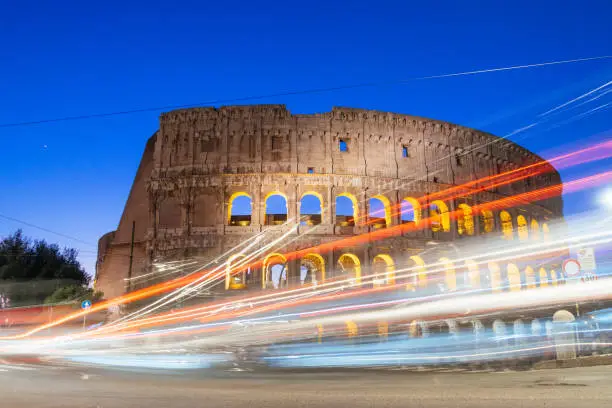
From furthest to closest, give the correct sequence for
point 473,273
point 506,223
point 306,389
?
point 506,223 → point 473,273 → point 306,389

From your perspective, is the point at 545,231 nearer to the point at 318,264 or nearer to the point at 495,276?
the point at 495,276

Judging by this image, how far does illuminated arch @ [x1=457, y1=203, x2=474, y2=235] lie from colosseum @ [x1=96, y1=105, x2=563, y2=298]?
0.09 m

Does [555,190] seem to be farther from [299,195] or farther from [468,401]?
[468,401]

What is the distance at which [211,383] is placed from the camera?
724 cm

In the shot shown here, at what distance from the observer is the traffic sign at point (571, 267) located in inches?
337

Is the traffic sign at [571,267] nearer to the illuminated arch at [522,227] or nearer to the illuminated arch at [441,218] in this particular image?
the illuminated arch at [441,218]

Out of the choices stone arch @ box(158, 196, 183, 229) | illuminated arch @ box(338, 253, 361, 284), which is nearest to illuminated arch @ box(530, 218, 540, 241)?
illuminated arch @ box(338, 253, 361, 284)

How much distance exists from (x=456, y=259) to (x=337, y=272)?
7.90 m

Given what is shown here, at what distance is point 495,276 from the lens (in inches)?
1184

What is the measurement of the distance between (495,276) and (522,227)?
5.73 m

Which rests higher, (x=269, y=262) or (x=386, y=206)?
(x=386, y=206)

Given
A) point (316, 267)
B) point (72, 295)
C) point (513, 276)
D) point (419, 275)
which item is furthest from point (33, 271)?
point (513, 276)

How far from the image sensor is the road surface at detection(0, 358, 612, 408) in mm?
5305

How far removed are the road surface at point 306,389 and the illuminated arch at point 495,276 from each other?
74.0ft
